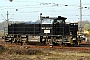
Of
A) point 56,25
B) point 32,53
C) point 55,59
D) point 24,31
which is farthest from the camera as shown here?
point 24,31

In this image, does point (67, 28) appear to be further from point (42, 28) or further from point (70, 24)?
point (42, 28)

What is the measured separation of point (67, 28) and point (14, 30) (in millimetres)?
6557

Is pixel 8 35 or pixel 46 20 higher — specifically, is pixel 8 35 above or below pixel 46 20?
below

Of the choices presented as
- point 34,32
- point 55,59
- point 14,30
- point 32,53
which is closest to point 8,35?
point 14,30

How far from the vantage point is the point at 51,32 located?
25.6m

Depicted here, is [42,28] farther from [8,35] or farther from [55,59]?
[55,59]

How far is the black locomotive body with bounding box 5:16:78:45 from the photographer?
25.1 meters

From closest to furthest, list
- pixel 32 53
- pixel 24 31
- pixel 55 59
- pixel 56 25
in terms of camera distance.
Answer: pixel 55 59 → pixel 32 53 → pixel 56 25 → pixel 24 31

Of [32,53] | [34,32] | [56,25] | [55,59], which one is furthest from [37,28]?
[55,59]

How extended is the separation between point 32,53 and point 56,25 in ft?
32.3

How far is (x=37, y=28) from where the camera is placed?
86.9 feet

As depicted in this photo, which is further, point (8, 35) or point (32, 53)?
point (8, 35)

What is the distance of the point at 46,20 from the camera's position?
25859 mm

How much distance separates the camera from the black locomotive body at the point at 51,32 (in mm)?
25125
